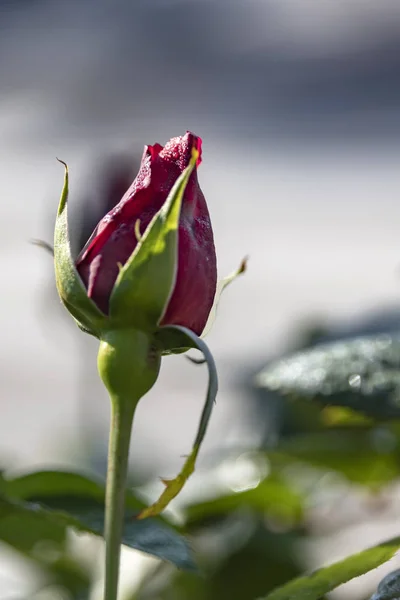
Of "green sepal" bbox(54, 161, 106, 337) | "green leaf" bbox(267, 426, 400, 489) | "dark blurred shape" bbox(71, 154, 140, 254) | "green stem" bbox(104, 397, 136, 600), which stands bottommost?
"green stem" bbox(104, 397, 136, 600)

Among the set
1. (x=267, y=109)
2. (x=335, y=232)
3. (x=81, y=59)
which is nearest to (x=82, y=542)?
(x=335, y=232)

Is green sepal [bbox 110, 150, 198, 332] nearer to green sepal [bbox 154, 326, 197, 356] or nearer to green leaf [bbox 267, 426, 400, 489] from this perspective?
green sepal [bbox 154, 326, 197, 356]

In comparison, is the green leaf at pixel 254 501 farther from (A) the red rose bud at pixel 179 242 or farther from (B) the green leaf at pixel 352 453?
(A) the red rose bud at pixel 179 242

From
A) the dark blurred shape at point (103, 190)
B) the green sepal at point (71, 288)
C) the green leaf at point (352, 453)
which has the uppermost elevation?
the dark blurred shape at point (103, 190)

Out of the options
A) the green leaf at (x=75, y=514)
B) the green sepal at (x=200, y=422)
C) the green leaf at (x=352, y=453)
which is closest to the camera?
the green sepal at (x=200, y=422)

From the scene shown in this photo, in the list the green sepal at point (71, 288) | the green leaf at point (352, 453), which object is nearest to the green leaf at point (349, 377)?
the green leaf at point (352, 453)

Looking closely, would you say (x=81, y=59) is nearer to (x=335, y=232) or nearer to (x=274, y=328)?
(x=335, y=232)

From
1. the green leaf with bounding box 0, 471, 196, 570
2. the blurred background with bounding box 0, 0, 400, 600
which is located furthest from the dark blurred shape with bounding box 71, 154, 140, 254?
the green leaf with bounding box 0, 471, 196, 570
